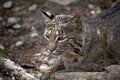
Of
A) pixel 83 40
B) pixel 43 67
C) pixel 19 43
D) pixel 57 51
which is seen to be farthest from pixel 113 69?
pixel 19 43

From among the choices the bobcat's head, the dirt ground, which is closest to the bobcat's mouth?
the bobcat's head

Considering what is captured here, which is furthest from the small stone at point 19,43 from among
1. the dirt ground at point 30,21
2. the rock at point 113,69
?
the rock at point 113,69

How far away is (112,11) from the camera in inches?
247

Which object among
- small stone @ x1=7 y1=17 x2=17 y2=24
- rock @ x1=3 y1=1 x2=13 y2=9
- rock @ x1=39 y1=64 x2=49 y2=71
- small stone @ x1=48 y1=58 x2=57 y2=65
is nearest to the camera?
rock @ x1=39 y1=64 x2=49 y2=71

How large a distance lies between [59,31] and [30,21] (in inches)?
117

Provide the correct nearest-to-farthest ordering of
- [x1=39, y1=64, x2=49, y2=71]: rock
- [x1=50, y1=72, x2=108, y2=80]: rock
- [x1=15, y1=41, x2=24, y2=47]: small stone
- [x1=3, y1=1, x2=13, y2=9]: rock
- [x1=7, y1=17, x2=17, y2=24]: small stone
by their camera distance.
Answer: [x1=50, y1=72, x2=108, y2=80]: rock < [x1=39, y1=64, x2=49, y2=71]: rock < [x1=15, y1=41, x2=24, y2=47]: small stone < [x1=7, y1=17, x2=17, y2=24]: small stone < [x1=3, y1=1, x2=13, y2=9]: rock

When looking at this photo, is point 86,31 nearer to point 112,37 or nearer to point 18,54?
point 112,37

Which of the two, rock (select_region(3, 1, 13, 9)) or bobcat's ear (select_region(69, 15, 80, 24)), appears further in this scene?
rock (select_region(3, 1, 13, 9))

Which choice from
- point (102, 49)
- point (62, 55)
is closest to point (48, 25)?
point (62, 55)

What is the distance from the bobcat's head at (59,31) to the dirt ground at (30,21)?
150 centimetres

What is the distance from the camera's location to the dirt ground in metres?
6.75

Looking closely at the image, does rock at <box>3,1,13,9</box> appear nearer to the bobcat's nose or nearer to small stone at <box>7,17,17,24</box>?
small stone at <box>7,17,17,24</box>

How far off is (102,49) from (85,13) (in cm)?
247

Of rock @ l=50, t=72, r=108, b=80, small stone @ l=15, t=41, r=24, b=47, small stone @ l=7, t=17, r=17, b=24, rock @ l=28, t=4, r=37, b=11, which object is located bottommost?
rock @ l=50, t=72, r=108, b=80
